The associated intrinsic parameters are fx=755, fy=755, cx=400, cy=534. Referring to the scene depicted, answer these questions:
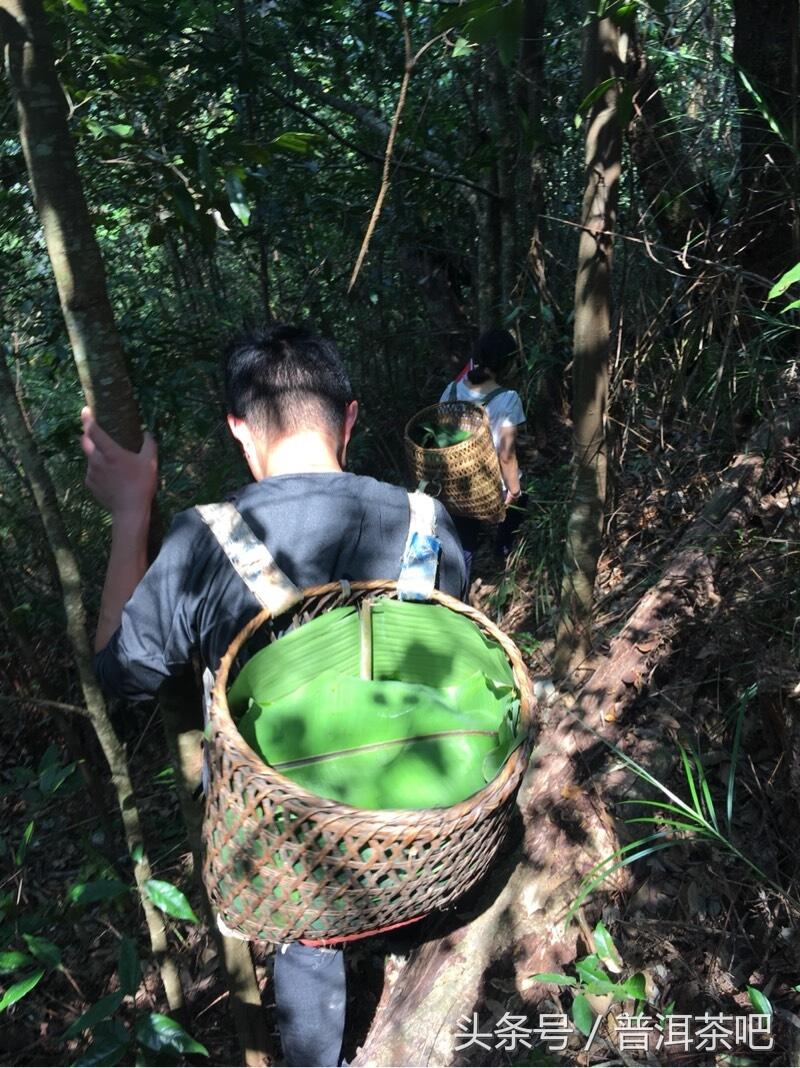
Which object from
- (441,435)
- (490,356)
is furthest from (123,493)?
(490,356)

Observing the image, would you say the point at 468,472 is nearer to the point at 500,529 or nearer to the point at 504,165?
the point at 500,529

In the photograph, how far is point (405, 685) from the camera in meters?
1.41

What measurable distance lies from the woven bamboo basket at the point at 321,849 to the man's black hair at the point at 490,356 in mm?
3397

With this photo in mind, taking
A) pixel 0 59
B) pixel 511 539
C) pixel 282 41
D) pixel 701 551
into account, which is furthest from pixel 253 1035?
pixel 282 41

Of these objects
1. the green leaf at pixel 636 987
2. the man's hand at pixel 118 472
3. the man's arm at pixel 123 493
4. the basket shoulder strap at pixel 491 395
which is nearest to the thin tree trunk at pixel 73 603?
the man's arm at pixel 123 493

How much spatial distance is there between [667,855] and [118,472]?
180cm

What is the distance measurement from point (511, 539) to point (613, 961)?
3235 mm

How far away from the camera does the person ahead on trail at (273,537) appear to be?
5.12 feet

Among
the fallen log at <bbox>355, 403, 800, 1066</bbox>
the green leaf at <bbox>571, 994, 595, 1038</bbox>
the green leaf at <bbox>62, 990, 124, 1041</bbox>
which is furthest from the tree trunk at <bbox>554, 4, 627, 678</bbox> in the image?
the green leaf at <bbox>62, 990, 124, 1041</bbox>

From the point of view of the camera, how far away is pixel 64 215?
1.42 m

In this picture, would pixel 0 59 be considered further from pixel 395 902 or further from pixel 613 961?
pixel 613 961

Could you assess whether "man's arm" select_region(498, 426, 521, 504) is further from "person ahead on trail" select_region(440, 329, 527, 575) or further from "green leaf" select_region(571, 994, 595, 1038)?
"green leaf" select_region(571, 994, 595, 1038)

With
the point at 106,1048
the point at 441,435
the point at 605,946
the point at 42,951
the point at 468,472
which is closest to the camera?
the point at 106,1048

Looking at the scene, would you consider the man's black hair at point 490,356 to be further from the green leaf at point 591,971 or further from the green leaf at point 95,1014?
the green leaf at point 95,1014
